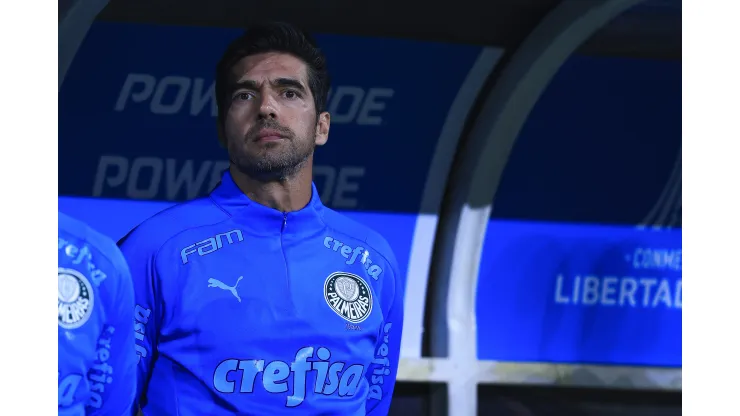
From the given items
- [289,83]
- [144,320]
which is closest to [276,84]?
[289,83]

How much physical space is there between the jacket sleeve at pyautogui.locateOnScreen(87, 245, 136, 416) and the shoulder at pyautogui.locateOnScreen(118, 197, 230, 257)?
0.13 meters

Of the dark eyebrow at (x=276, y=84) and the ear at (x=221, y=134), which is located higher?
the dark eyebrow at (x=276, y=84)

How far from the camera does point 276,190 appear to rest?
10.1ft

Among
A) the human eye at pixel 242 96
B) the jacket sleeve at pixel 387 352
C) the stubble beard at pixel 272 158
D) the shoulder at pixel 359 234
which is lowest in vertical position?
the jacket sleeve at pixel 387 352

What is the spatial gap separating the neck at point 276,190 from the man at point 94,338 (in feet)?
1.39

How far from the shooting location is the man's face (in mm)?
3004

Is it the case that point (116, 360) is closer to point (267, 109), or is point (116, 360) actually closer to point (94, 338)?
Answer: point (94, 338)

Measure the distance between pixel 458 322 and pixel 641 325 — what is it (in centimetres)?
67

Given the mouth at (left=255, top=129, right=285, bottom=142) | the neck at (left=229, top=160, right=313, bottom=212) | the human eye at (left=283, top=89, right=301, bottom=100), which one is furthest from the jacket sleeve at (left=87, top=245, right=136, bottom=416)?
the human eye at (left=283, top=89, right=301, bottom=100)

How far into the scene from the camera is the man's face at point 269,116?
300 centimetres

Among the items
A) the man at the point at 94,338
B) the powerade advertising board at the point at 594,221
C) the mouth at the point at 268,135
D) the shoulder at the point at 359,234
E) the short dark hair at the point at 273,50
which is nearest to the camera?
the man at the point at 94,338

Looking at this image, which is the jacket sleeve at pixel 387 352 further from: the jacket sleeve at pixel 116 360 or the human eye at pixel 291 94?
the jacket sleeve at pixel 116 360

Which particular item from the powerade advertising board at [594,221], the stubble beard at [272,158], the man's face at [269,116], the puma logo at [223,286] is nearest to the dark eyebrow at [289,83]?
the man's face at [269,116]

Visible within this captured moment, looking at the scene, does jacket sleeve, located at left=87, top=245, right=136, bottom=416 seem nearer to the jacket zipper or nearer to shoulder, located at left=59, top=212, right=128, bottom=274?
shoulder, located at left=59, top=212, right=128, bottom=274
